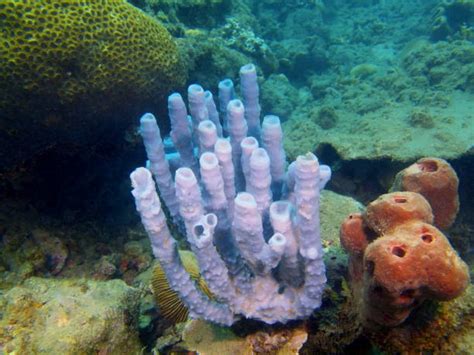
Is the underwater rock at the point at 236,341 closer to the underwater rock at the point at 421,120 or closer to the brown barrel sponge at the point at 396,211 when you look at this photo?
the brown barrel sponge at the point at 396,211

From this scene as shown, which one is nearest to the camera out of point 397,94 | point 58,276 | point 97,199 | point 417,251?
→ point 417,251

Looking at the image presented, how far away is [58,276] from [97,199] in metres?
1.19

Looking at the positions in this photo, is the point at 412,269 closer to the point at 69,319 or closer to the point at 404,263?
the point at 404,263

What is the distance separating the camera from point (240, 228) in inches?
78.3

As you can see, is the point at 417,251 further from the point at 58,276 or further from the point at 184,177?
the point at 58,276

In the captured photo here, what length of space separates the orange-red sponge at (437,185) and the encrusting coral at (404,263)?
423 millimetres

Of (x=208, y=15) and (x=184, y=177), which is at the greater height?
(x=208, y=15)

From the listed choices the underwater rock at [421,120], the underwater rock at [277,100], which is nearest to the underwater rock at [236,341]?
the underwater rock at [421,120]

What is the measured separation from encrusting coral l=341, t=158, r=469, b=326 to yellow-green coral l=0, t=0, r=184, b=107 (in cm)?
313

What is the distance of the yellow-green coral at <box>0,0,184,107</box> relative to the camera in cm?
335

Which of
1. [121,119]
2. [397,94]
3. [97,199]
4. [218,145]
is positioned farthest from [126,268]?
[397,94]

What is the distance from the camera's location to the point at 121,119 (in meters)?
4.24

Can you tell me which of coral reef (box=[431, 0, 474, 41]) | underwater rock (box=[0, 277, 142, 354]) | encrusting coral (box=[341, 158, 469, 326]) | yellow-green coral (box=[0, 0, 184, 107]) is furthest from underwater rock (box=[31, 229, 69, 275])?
coral reef (box=[431, 0, 474, 41])

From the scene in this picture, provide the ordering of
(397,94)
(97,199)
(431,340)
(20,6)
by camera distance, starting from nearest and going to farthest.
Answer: (431,340) → (20,6) → (97,199) → (397,94)
